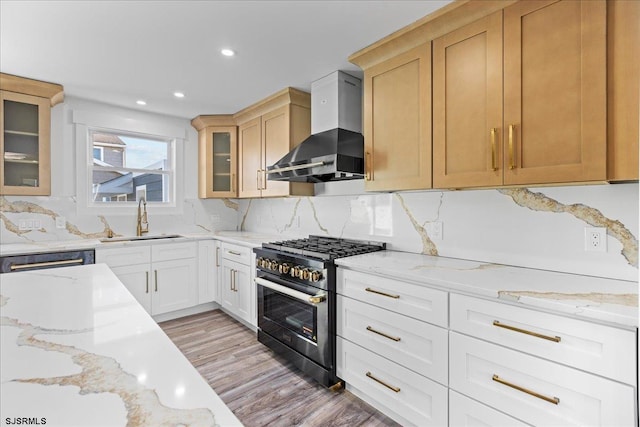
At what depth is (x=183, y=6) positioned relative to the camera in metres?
1.74

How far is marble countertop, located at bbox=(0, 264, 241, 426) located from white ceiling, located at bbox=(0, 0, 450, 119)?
1.62 m

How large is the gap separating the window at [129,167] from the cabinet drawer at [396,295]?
9.38 ft

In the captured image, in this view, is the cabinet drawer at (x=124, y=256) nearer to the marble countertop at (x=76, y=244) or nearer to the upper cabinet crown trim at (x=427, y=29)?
the marble countertop at (x=76, y=244)

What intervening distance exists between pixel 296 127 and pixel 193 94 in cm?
106

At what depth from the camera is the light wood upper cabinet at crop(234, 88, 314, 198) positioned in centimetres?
302

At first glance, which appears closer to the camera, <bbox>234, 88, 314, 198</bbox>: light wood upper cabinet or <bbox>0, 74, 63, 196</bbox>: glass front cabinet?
<bbox>0, 74, 63, 196</bbox>: glass front cabinet

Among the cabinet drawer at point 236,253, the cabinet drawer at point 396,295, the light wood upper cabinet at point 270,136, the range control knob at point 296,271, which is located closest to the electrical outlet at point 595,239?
the cabinet drawer at point 396,295

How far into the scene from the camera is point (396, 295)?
1742 millimetres

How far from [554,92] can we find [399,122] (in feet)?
2.70

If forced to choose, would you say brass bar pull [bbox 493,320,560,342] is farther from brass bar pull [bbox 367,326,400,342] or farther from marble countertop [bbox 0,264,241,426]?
marble countertop [bbox 0,264,241,426]

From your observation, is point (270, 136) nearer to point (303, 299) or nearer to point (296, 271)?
point (296, 271)

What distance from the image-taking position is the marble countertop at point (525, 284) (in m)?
1.13

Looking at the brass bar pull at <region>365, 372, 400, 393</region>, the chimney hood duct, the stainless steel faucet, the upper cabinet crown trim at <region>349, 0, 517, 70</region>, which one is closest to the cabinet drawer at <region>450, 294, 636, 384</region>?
the brass bar pull at <region>365, 372, 400, 393</region>

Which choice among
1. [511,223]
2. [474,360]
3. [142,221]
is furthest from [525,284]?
[142,221]
